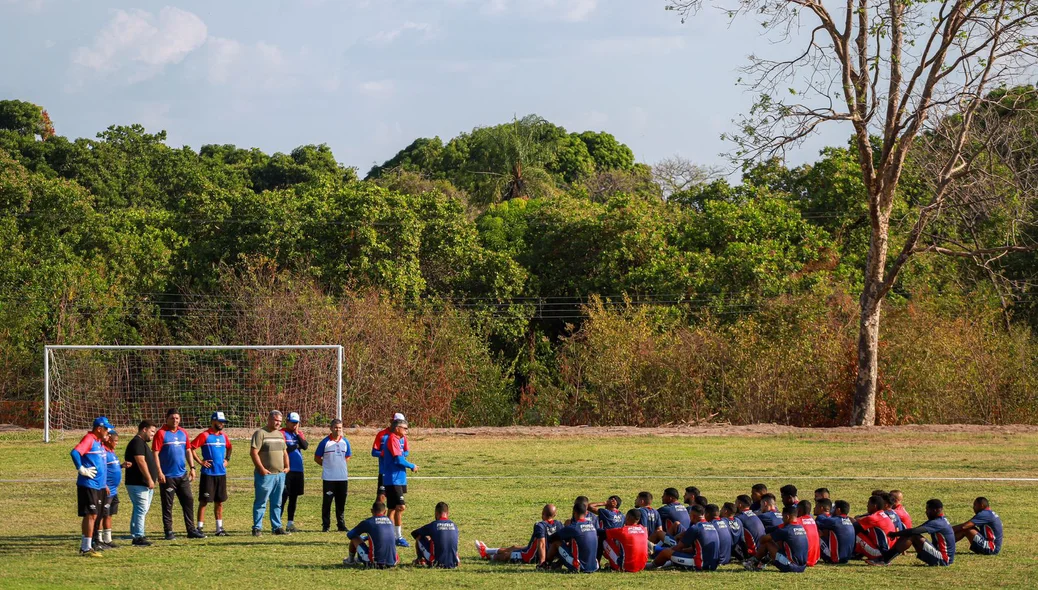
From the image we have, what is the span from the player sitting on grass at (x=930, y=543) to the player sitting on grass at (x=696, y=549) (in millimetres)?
2290

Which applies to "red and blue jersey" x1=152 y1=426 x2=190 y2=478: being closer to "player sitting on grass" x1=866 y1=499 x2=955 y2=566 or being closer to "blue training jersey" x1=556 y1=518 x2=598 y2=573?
"blue training jersey" x1=556 y1=518 x2=598 y2=573

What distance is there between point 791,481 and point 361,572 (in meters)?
11.1

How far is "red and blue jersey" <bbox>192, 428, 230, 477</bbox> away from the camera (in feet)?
51.0

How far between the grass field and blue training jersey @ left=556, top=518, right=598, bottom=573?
0.24 meters

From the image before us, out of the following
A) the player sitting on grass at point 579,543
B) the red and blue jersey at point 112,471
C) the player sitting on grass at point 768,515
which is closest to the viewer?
the player sitting on grass at point 579,543

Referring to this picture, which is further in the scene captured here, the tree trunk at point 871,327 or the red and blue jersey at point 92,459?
the tree trunk at point 871,327

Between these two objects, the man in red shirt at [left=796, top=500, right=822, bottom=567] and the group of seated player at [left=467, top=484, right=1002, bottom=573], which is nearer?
the group of seated player at [left=467, top=484, right=1002, bottom=573]

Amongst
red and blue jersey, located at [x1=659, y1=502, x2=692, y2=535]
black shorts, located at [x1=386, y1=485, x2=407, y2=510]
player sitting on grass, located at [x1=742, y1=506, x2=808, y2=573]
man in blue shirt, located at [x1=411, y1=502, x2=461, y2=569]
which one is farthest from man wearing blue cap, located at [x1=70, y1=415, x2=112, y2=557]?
player sitting on grass, located at [x1=742, y1=506, x2=808, y2=573]

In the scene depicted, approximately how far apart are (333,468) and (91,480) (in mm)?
3480

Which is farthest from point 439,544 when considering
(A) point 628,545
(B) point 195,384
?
(B) point 195,384

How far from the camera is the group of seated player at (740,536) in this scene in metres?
13.4

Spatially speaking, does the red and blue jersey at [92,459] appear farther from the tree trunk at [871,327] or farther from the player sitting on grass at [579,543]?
the tree trunk at [871,327]

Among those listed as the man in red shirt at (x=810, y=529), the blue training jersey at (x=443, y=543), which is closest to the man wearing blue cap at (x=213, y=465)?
the blue training jersey at (x=443, y=543)

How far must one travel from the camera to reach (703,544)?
13414 mm
